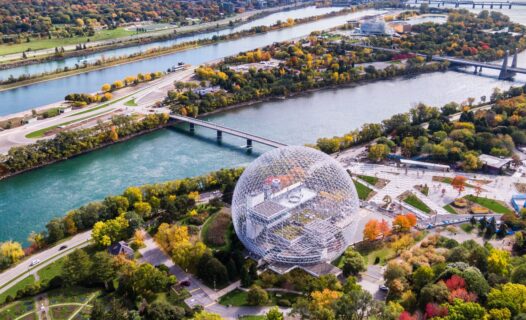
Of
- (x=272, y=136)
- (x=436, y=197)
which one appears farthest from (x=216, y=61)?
(x=436, y=197)

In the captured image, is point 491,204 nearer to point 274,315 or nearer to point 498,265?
point 498,265

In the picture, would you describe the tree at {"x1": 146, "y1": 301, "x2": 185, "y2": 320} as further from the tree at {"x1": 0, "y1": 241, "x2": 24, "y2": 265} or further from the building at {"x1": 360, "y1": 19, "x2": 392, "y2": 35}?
the building at {"x1": 360, "y1": 19, "x2": 392, "y2": 35}

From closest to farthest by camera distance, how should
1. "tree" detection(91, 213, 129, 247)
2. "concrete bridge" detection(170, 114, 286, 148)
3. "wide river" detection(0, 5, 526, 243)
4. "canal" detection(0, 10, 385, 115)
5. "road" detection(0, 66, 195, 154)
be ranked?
"tree" detection(91, 213, 129, 247), "wide river" detection(0, 5, 526, 243), "concrete bridge" detection(170, 114, 286, 148), "road" detection(0, 66, 195, 154), "canal" detection(0, 10, 385, 115)

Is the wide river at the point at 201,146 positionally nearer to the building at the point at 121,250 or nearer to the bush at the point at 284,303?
the building at the point at 121,250

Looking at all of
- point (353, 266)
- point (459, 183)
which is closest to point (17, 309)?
point (353, 266)

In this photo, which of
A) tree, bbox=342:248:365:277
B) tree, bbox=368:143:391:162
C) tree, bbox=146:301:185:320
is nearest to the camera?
tree, bbox=146:301:185:320

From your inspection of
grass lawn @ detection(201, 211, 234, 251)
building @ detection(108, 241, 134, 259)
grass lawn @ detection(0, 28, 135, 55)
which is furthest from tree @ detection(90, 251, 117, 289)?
grass lawn @ detection(0, 28, 135, 55)
